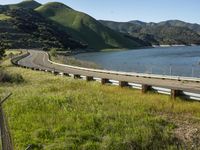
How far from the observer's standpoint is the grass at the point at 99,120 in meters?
13.2

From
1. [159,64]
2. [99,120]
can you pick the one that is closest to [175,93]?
[99,120]

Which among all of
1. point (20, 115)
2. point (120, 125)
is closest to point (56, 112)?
point (20, 115)

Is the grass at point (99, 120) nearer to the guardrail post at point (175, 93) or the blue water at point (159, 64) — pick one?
the guardrail post at point (175, 93)

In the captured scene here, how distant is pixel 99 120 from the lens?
1542 cm

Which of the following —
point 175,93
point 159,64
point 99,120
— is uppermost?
point 175,93

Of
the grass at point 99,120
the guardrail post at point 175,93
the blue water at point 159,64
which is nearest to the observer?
the grass at point 99,120

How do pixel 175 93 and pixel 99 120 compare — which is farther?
pixel 175 93

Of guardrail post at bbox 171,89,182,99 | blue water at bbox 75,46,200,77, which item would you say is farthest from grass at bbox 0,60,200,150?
blue water at bbox 75,46,200,77

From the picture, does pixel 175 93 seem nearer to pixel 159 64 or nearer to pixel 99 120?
pixel 99 120

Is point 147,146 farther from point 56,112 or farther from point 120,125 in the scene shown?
point 56,112

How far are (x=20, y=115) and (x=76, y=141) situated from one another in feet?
13.8

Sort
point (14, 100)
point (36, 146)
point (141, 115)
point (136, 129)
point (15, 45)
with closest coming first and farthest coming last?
point (36, 146), point (136, 129), point (141, 115), point (14, 100), point (15, 45)

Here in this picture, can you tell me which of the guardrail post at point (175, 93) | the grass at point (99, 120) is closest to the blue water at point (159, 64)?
the guardrail post at point (175, 93)

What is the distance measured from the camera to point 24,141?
523 inches
